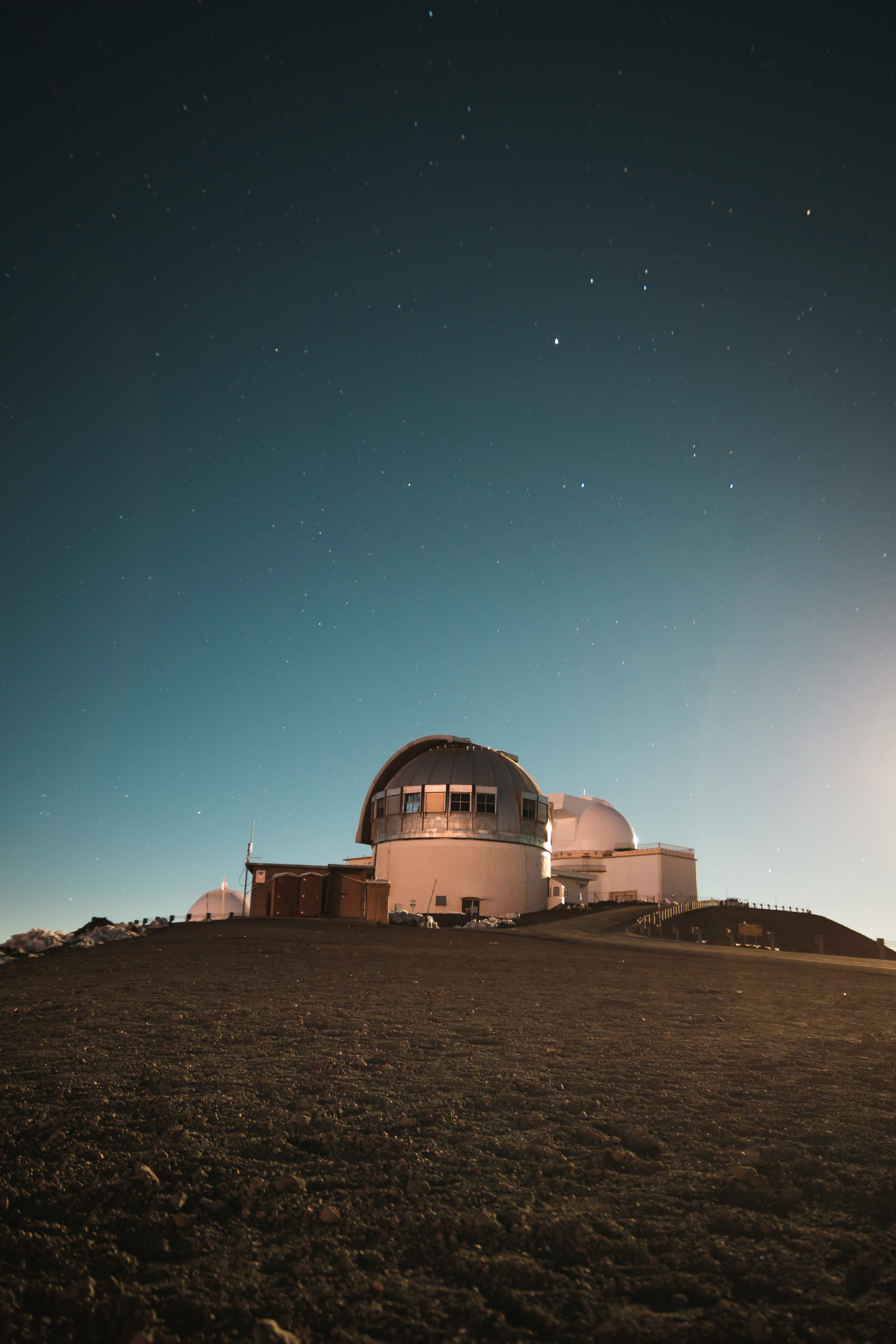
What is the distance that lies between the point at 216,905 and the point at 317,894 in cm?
3398

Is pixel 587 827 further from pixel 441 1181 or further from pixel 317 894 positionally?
pixel 441 1181

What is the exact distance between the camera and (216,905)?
194 feet

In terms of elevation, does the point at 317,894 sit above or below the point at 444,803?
below

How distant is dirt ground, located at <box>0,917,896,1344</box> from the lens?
1.87 m

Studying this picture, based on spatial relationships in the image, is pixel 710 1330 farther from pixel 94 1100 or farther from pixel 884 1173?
pixel 94 1100

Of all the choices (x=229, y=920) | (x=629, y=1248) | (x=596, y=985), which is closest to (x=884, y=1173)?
(x=629, y=1248)

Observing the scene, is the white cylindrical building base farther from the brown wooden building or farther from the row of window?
the brown wooden building

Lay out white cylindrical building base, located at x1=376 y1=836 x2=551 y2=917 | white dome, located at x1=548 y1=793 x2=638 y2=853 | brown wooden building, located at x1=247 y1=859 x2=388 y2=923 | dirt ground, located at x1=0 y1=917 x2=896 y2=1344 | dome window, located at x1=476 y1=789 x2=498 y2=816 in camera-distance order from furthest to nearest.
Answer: white dome, located at x1=548 y1=793 x2=638 y2=853 < dome window, located at x1=476 y1=789 x2=498 y2=816 < white cylindrical building base, located at x1=376 y1=836 x2=551 y2=917 < brown wooden building, located at x1=247 y1=859 x2=388 y2=923 < dirt ground, located at x1=0 y1=917 x2=896 y2=1344

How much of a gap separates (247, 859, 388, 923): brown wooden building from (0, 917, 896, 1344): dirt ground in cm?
2366

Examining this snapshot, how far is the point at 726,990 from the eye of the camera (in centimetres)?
1034

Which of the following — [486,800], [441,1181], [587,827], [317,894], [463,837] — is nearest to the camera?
[441,1181]

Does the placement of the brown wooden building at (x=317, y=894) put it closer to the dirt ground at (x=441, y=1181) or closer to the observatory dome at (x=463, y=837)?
the observatory dome at (x=463, y=837)

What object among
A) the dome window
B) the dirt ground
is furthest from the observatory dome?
the dirt ground

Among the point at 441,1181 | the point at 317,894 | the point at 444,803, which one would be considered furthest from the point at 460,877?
the point at 441,1181
